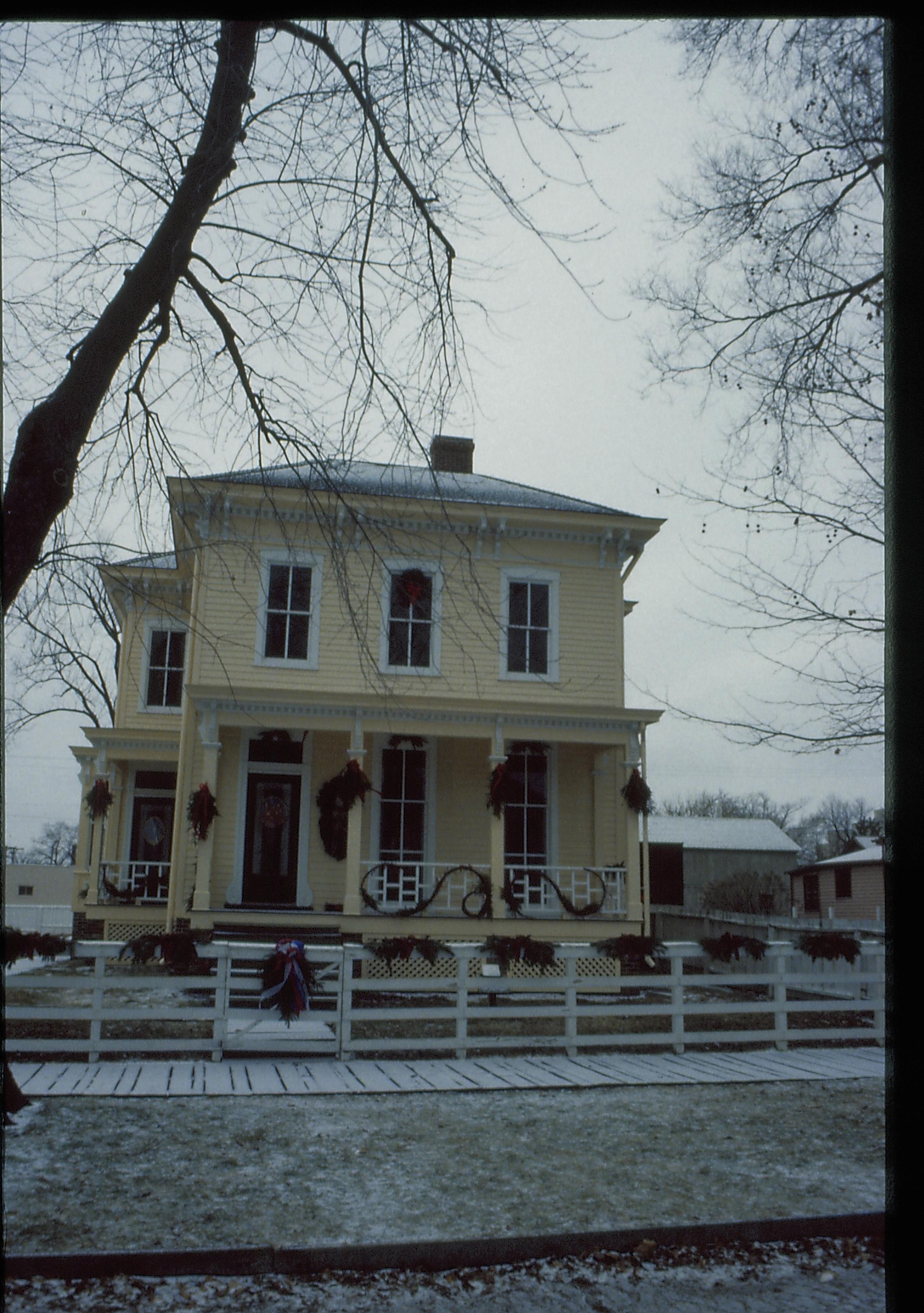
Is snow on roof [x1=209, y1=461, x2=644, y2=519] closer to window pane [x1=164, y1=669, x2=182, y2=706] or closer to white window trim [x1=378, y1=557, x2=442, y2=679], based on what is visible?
white window trim [x1=378, y1=557, x2=442, y2=679]

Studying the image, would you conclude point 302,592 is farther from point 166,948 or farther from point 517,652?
point 166,948

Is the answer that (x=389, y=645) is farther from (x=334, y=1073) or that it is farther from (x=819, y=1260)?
(x=819, y=1260)

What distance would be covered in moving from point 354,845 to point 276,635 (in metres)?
3.59

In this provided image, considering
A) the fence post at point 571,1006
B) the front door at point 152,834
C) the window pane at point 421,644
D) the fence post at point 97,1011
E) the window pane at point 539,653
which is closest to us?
the fence post at point 97,1011

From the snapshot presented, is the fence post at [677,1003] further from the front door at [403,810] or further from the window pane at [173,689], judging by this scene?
the window pane at [173,689]

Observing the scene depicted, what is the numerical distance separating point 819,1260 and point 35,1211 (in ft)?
12.0

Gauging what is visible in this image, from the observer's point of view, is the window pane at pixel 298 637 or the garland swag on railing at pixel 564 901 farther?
the window pane at pixel 298 637

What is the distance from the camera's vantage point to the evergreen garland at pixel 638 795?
1545cm

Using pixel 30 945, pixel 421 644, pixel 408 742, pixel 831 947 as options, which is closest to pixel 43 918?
pixel 408 742

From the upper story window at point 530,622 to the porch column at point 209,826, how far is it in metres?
4.63

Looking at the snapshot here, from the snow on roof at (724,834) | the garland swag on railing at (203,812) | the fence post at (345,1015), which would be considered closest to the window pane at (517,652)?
the garland swag on railing at (203,812)

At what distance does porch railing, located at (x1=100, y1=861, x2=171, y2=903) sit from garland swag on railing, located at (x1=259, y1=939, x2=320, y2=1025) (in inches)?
347

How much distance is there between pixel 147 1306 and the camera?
4023mm

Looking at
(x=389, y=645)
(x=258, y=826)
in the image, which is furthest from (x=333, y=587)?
(x=258, y=826)
